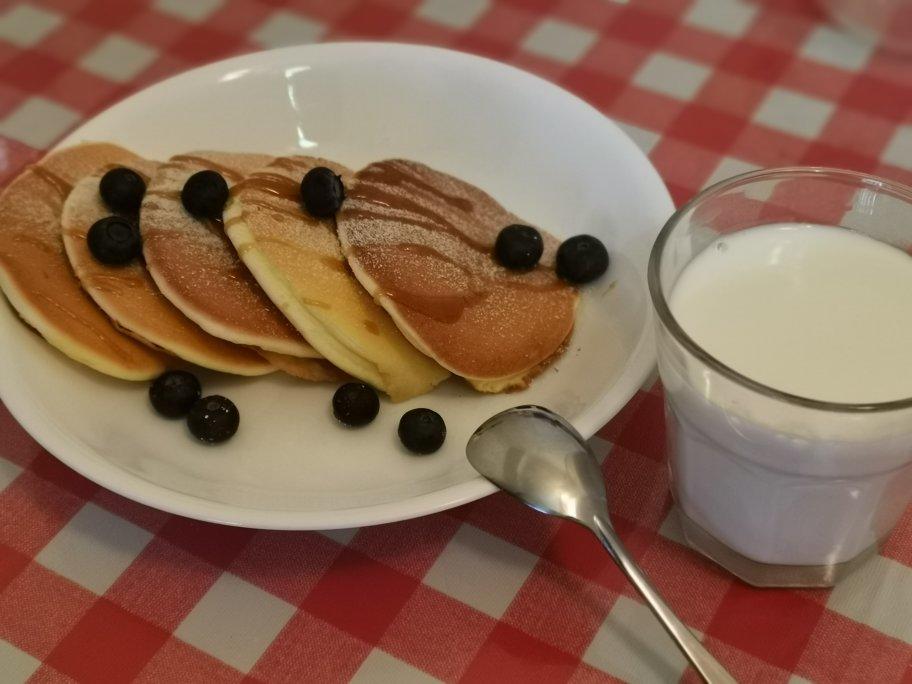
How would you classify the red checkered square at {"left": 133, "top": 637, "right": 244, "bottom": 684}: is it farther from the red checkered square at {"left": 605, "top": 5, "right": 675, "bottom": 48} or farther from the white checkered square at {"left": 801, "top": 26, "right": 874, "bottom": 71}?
the white checkered square at {"left": 801, "top": 26, "right": 874, "bottom": 71}

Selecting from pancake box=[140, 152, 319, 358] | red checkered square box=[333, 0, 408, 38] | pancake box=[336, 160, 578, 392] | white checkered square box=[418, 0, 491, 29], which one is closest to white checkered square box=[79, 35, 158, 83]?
red checkered square box=[333, 0, 408, 38]

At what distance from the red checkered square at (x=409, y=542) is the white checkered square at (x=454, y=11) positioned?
1254 mm

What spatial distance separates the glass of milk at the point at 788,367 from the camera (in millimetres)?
947

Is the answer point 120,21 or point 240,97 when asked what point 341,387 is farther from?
point 120,21

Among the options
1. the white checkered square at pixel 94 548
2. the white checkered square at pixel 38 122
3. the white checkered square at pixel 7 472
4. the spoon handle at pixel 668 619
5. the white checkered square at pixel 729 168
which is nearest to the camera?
the spoon handle at pixel 668 619

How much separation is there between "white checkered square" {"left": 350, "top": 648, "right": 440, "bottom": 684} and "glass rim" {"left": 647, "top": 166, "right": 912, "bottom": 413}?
458mm

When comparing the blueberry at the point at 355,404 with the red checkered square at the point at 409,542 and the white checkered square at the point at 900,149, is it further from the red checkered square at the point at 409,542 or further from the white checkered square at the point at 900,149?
the white checkered square at the point at 900,149

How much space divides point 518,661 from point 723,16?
4.99ft

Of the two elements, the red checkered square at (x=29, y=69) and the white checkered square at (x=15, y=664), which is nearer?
the white checkered square at (x=15, y=664)

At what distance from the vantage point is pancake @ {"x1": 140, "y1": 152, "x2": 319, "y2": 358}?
4.16 ft

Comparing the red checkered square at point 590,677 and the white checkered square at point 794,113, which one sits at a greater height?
the red checkered square at point 590,677

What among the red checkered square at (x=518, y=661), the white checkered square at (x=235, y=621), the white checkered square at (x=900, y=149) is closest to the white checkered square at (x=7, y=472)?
the white checkered square at (x=235, y=621)

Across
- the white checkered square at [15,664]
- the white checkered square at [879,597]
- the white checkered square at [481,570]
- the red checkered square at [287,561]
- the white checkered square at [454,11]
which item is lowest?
the white checkered square at [879,597]

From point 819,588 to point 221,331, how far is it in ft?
2.58
